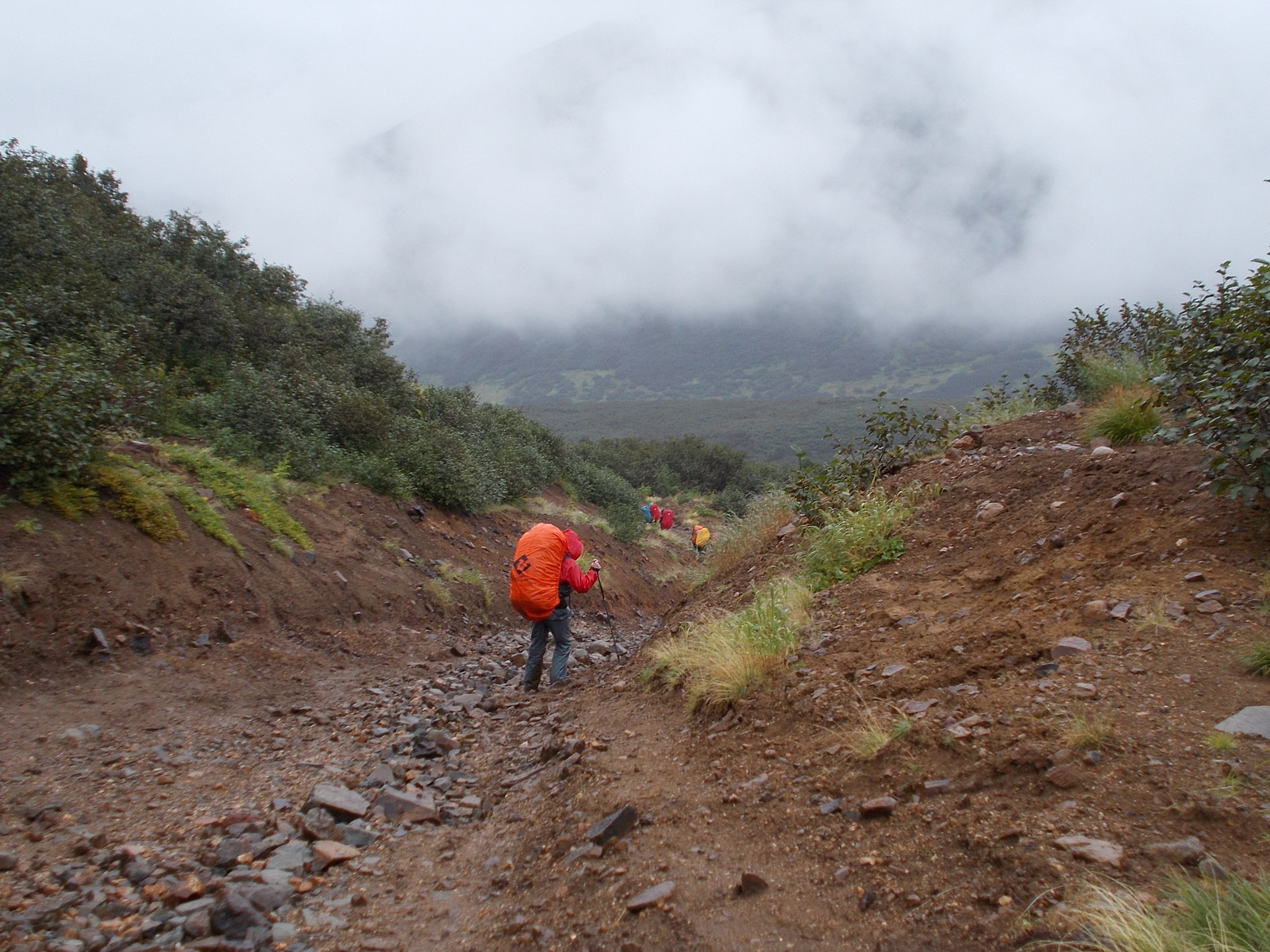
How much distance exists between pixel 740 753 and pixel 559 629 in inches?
136

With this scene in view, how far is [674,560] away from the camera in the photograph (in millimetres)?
21234

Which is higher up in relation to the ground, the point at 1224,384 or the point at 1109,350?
the point at 1109,350

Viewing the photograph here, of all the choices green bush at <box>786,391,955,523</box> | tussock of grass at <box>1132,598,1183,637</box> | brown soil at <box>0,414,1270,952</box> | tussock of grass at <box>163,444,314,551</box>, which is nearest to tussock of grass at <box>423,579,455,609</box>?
tussock of grass at <box>163,444,314,551</box>

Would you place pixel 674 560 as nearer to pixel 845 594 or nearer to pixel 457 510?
pixel 457 510

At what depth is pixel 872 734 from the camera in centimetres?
379

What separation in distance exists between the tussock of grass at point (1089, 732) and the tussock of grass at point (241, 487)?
27.6ft

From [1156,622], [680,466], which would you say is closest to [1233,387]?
[1156,622]

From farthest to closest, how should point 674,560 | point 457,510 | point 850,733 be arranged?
point 674,560
point 457,510
point 850,733

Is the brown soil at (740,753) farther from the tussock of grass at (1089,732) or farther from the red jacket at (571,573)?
the red jacket at (571,573)

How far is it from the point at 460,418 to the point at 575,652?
10771mm

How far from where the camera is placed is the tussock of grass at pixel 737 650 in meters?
5.03

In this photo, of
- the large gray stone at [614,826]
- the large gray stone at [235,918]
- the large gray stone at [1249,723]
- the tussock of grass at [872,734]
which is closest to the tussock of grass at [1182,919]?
the large gray stone at [1249,723]

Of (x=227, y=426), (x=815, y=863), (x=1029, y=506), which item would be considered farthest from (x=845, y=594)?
(x=227, y=426)

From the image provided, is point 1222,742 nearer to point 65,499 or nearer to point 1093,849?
point 1093,849
